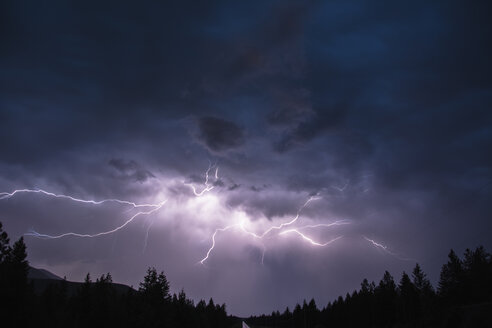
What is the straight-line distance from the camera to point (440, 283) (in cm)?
6981

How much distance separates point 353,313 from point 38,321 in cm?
7495

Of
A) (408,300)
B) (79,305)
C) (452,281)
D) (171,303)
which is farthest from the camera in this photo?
(408,300)

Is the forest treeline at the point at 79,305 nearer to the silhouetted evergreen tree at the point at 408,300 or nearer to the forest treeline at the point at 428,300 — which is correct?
the forest treeline at the point at 428,300

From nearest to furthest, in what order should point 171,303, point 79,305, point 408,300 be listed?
point 79,305 → point 171,303 → point 408,300

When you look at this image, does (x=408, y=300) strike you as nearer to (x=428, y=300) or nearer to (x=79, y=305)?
(x=428, y=300)

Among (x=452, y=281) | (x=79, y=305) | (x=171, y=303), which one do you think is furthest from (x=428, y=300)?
(x=79, y=305)

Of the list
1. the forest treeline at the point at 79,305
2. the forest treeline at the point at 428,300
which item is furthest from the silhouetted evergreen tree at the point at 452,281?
the forest treeline at the point at 79,305

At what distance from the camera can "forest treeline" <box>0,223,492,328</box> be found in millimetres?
24703

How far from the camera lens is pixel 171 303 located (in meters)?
57.9

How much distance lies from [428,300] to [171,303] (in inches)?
1604

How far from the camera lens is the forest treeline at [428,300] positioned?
4519 centimetres

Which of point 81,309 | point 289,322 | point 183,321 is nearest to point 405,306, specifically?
point 183,321

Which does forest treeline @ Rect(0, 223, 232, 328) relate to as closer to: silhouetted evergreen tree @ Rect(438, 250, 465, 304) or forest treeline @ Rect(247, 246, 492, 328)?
forest treeline @ Rect(247, 246, 492, 328)

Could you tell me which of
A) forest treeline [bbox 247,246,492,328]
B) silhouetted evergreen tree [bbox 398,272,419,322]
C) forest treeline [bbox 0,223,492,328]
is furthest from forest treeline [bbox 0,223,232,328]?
silhouetted evergreen tree [bbox 398,272,419,322]
